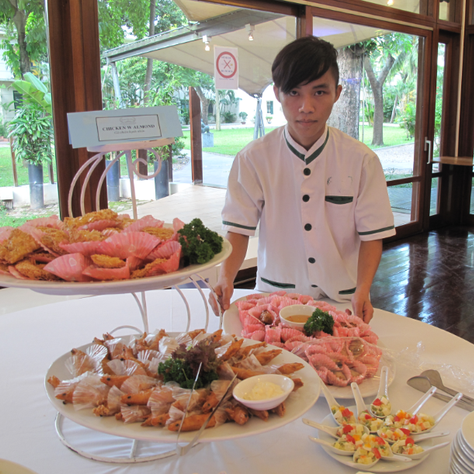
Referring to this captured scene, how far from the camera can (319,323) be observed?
42.9 inches

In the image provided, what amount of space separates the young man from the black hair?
96 millimetres

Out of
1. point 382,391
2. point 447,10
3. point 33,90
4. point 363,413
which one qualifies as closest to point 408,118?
point 447,10

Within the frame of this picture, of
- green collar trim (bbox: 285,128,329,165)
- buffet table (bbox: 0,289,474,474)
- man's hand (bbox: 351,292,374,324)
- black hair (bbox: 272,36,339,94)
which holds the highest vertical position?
black hair (bbox: 272,36,339,94)

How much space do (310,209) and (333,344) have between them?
720 millimetres

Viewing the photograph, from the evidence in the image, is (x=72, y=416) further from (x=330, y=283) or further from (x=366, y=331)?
(x=330, y=283)

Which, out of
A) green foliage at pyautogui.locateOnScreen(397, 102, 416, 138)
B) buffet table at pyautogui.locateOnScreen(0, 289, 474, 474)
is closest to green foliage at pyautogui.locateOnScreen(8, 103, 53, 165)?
buffet table at pyautogui.locateOnScreen(0, 289, 474, 474)

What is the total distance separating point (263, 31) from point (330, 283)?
304cm

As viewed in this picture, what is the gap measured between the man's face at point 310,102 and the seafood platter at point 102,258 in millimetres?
697

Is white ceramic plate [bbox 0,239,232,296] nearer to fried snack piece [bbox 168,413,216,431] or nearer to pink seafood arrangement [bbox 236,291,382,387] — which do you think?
fried snack piece [bbox 168,413,216,431]

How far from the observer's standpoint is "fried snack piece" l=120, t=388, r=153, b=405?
0.74 meters

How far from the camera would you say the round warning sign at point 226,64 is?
3.91 meters

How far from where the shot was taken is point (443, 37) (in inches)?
235

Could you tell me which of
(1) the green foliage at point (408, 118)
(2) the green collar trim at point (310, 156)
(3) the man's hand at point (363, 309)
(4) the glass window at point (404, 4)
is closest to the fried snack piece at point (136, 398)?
(3) the man's hand at point (363, 309)

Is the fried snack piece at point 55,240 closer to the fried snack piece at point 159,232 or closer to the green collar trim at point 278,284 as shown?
the fried snack piece at point 159,232
